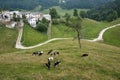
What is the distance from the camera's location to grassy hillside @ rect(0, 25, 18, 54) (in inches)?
4423

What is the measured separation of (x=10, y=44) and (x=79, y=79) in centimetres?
8089

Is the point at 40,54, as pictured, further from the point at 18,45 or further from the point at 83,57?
the point at 18,45

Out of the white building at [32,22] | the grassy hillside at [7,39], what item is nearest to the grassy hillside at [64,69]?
the grassy hillside at [7,39]

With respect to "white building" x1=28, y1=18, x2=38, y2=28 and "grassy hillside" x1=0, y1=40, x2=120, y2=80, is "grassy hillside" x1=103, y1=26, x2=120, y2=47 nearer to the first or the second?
"white building" x1=28, y1=18, x2=38, y2=28

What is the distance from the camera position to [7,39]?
131 meters

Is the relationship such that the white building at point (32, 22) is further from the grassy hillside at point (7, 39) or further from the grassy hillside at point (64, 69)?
the grassy hillside at point (64, 69)

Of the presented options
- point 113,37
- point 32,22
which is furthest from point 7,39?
point 113,37

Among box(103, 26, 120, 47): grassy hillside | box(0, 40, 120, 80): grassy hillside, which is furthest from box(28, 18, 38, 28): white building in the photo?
box(0, 40, 120, 80): grassy hillside

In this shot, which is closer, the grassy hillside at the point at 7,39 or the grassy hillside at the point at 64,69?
the grassy hillside at the point at 64,69

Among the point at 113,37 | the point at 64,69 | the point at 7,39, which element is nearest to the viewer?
the point at 64,69

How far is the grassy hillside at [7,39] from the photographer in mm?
112350

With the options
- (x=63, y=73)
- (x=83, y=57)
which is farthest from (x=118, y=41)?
(x=63, y=73)

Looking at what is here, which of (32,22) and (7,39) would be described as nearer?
(7,39)

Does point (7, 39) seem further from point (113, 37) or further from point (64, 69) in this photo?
point (64, 69)
